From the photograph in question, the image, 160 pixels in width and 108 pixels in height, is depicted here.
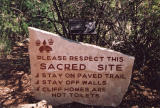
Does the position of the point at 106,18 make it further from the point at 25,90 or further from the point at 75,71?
the point at 25,90

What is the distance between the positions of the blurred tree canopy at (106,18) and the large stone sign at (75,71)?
2.98 ft

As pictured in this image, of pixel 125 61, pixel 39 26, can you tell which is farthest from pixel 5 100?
pixel 125 61

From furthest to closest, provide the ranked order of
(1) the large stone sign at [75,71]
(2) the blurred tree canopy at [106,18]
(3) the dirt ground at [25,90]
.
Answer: (2) the blurred tree canopy at [106,18] → (3) the dirt ground at [25,90] → (1) the large stone sign at [75,71]

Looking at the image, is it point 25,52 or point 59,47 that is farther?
point 25,52

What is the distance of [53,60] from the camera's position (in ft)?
13.8

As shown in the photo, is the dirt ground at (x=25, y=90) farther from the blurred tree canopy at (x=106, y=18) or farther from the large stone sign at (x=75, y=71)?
the blurred tree canopy at (x=106, y=18)

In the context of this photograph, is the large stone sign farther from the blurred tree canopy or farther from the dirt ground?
the blurred tree canopy

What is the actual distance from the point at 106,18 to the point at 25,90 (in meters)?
2.34

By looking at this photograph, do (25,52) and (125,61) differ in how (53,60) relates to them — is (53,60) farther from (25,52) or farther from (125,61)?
(25,52)

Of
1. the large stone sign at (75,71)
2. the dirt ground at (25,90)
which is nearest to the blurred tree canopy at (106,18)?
the dirt ground at (25,90)

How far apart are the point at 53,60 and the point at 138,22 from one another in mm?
2107

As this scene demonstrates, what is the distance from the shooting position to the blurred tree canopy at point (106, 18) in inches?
187

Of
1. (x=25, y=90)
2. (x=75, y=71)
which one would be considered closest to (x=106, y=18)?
(x=75, y=71)

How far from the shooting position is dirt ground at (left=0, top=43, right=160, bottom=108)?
14.7 feet
